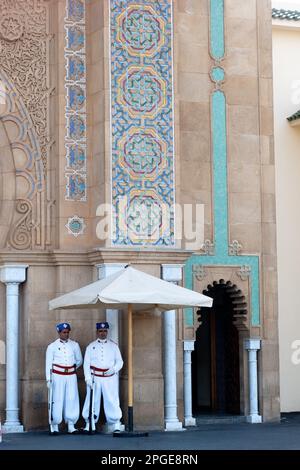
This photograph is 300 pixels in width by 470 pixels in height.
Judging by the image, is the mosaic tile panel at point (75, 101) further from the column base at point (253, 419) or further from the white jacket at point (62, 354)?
the column base at point (253, 419)

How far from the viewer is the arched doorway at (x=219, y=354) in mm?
17469

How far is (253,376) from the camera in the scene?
17172mm

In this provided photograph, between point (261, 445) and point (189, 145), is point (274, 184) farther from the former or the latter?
point (261, 445)

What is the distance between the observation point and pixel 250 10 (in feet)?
57.7

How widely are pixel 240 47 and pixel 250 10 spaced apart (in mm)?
536

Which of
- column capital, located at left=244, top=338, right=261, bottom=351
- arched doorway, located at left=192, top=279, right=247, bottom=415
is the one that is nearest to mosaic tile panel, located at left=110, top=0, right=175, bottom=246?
arched doorway, located at left=192, top=279, right=247, bottom=415

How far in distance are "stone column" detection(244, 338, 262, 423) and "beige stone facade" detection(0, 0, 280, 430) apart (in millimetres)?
79

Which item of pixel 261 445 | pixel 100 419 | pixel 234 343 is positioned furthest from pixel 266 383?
pixel 261 445

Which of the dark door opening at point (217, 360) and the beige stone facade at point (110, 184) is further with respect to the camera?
the dark door opening at point (217, 360)

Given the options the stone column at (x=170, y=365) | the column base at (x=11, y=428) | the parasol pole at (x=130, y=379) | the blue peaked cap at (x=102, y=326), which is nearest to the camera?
the parasol pole at (x=130, y=379)

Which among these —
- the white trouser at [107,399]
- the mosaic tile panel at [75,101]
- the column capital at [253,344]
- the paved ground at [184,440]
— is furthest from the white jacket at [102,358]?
the column capital at [253,344]

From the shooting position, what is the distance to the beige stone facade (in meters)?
16.0

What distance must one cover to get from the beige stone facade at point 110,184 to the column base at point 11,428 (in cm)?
9

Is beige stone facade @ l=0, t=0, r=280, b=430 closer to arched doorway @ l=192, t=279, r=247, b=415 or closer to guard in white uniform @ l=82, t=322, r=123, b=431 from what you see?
arched doorway @ l=192, t=279, r=247, b=415
